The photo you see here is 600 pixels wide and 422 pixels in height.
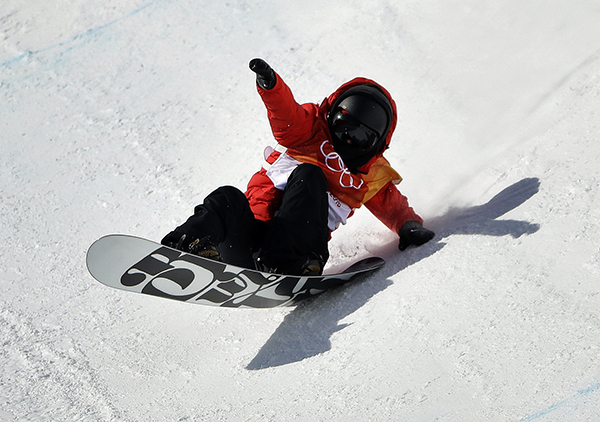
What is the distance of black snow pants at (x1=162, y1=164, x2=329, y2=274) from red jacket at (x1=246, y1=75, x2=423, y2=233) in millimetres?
151

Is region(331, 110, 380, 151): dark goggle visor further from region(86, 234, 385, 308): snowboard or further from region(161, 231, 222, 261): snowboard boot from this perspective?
region(161, 231, 222, 261): snowboard boot

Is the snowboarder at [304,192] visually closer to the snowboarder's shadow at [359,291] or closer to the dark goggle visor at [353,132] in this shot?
the dark goggle visor at [353,132]

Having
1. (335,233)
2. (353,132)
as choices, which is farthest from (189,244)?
(335,233)

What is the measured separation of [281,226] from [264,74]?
2.13ft

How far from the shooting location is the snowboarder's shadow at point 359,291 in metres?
2.22

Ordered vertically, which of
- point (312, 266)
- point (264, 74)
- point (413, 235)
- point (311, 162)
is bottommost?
point (413, 235)

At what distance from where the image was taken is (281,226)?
93.7 inches

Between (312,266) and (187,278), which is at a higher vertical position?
(187,278)

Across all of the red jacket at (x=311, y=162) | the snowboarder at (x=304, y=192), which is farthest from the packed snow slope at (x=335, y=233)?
the red jacket at (x=311, y=162)

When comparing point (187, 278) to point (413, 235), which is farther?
point (413, 235)

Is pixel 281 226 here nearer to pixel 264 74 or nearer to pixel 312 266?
pixel 312 266

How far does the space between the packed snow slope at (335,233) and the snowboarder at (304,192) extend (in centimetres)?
26

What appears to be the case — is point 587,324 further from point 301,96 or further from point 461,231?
point 301,96

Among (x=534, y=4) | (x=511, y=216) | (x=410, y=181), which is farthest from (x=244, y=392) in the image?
(x=534, y=4)
